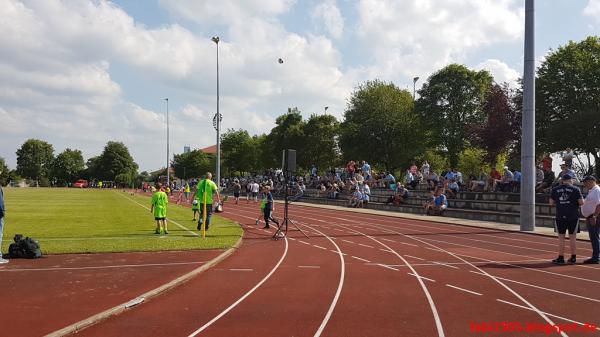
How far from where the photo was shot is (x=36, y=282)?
8.32m

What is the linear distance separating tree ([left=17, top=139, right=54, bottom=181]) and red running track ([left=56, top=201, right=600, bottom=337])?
13504 centimetres

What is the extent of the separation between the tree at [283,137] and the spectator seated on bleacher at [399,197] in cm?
3463

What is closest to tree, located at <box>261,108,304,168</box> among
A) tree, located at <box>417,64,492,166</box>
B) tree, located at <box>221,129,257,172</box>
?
tree, located at <box>221,129,257,172</box>

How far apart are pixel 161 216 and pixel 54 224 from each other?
5804mm

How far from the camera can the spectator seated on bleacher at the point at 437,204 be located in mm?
24375

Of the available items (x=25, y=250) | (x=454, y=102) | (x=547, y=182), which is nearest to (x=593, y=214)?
(x=547, y=182)

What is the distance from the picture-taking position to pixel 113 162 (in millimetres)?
123750

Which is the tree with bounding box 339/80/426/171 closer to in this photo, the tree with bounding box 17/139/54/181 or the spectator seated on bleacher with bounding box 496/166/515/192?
the spectator seated on bleacher with bounding box 496/166/515/192

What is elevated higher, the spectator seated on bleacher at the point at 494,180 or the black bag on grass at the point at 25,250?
the spectator seated on bleacher at the point at 494,180

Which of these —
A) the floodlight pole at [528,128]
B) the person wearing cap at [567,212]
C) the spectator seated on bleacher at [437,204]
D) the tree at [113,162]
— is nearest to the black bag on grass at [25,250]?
the person wearing cap at [567,212]

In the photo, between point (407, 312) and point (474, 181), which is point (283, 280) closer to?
point (407, 312)

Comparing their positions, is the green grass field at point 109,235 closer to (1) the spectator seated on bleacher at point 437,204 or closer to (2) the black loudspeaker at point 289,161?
(2) the black loudspeaker at point 289,161

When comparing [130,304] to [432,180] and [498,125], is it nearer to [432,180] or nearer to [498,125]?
[432,180]

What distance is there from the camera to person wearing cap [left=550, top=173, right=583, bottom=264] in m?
10.4
